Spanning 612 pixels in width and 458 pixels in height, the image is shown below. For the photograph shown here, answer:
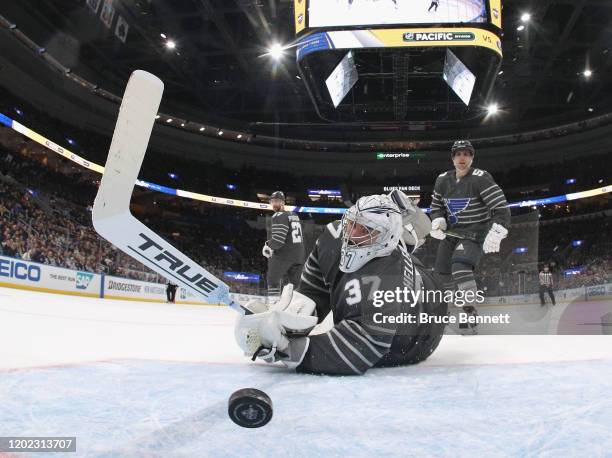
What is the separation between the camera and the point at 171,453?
3.01ft

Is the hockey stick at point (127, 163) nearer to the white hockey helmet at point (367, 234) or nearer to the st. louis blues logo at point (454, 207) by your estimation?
the white hockey helmet at point (367, 234)

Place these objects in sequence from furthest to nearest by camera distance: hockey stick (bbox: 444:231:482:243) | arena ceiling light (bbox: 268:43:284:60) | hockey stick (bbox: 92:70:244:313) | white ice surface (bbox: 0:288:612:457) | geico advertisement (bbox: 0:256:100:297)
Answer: arena ceiling light (bbox: 268:43:284:60) → geico advertisement (bbox: 0:256:100:297) → hockey stick (bbox: 444:231:482:243) → hockey stick (bbox: 92:70:244:313) → white ice surface (bbox: 0:288:612:457)

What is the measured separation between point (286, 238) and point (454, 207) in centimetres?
275

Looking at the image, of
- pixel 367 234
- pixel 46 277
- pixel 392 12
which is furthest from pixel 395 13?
pixel 46 277

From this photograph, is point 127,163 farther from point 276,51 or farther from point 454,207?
point 276,51

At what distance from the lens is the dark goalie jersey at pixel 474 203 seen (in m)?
3.72

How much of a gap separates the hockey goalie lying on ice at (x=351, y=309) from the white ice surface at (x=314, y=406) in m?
0.08

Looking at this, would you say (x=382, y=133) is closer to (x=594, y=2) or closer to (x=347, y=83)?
(x=594, y=2)

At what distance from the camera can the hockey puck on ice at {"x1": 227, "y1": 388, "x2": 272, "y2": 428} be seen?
1.04m

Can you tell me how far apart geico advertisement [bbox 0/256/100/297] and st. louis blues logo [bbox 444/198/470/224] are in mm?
8167

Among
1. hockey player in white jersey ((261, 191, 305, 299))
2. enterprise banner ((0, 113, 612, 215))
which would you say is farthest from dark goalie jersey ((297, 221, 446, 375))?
enterprise banner ((0, 113, 612, 215))

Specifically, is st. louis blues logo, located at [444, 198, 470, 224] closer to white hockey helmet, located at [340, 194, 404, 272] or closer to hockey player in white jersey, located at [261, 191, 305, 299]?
white hockey helmet, located at [340, 194, 404, 272]

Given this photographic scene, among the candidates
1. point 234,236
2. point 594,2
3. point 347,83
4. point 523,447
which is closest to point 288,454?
point 523,447

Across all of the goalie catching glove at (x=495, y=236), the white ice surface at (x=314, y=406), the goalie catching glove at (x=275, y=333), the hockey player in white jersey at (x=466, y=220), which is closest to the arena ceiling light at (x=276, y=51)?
the hockey player in white jersey at (x=466, y=220)
